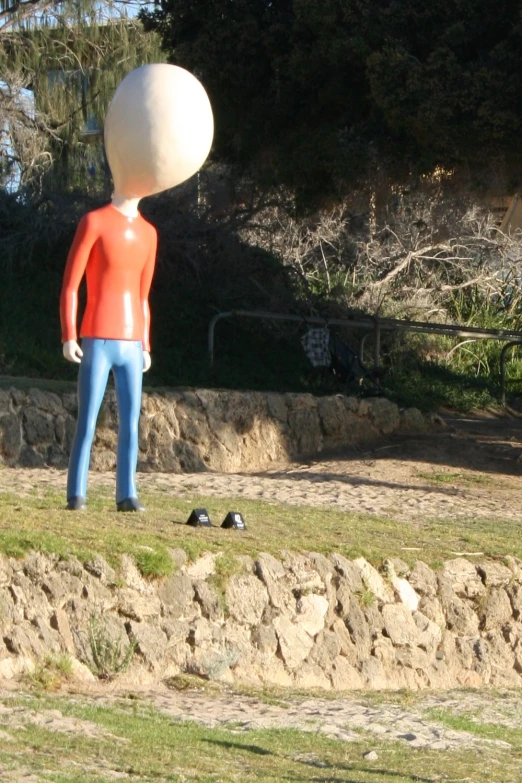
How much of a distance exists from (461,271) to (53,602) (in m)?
16.3

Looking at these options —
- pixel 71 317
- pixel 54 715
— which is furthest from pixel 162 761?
pixel 71 317

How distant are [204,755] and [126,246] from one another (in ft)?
11.1

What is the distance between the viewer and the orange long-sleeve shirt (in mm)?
6859

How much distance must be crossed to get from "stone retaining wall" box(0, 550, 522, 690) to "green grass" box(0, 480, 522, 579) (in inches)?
3.3

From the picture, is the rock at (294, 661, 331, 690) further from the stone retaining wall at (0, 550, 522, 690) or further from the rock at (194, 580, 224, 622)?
the rock at (194, 580, 224, 622)

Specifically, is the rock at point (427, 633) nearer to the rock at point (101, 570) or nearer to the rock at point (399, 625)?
the rock at point (399, 625)

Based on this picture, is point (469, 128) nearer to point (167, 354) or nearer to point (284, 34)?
point (284, 34)

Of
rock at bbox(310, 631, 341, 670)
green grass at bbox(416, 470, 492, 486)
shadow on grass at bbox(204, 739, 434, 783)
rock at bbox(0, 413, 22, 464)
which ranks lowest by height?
shadow on grass at bbox(204, 739, 434, 783)

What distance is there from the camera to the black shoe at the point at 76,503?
7059 mm

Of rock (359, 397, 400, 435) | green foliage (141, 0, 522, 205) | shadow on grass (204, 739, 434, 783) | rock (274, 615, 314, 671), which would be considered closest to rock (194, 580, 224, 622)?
rock (274, 615, 314, 671)

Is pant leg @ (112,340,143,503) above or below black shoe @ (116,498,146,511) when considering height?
above

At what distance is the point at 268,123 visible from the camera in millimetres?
14969

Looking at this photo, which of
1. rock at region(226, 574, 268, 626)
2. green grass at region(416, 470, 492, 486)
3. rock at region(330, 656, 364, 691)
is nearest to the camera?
rock at region(226, 574, 268, 626)

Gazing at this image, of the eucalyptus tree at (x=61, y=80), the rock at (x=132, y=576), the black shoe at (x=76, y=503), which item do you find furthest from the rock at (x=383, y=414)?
the rock at (x=132, y=576)
